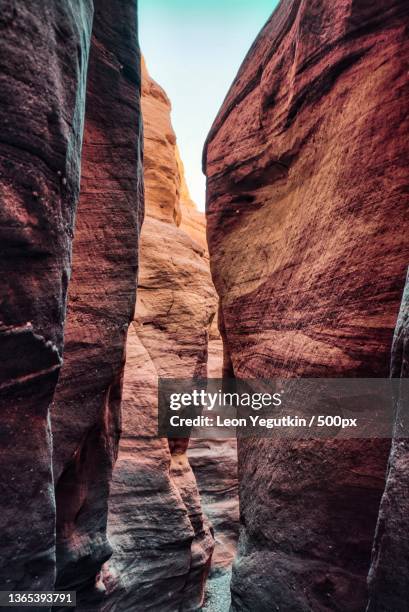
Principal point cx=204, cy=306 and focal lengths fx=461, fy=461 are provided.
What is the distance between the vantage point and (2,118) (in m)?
2.78

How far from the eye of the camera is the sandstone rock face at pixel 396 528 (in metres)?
2.88

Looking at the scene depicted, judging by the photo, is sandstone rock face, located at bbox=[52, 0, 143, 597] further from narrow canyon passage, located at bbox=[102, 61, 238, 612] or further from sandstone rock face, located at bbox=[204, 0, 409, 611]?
narrow canyon passage, located at bbox=[102, 61, 238, 612]

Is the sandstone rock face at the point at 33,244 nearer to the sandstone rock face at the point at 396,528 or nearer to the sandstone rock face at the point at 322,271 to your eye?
the sandstone rock face at the point at 396,528

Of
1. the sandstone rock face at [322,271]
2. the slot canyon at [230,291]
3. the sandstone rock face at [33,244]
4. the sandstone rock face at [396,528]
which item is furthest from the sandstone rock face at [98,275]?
the sandstone rock face at [396,528]

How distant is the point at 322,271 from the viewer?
5758 millimetres

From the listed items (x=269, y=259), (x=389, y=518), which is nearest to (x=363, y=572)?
(x=389, y=518)

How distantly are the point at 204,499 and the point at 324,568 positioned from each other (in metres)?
11.6

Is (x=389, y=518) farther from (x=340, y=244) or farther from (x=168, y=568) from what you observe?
(x=168, y=568)

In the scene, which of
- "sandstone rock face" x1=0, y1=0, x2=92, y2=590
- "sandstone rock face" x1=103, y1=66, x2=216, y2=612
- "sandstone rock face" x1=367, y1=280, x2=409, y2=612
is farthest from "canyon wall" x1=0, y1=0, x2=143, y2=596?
"sandstone rock face" x1=103, y1=66, x2=216, y2=612

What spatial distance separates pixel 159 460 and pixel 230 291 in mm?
4072

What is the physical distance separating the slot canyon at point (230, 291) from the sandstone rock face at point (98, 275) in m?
0.02

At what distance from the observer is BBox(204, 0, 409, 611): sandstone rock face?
16.6 ft

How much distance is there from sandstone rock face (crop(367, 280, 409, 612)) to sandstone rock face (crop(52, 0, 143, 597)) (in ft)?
11.0

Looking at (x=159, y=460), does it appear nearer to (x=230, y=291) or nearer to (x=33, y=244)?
(x=230, y=291)
